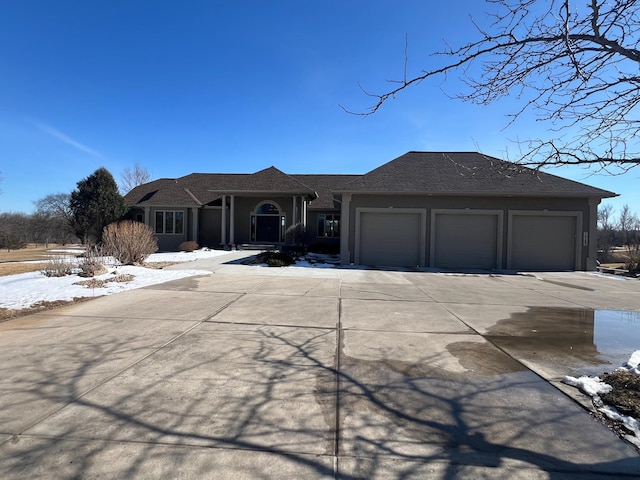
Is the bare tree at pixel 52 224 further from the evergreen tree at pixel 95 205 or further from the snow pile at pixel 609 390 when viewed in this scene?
the snow pile at pixel 609 390

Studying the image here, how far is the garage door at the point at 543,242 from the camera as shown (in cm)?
1647

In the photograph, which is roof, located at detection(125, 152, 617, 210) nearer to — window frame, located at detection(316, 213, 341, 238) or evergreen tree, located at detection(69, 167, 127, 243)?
window frame, located at detection(316, 213, 341, 238)

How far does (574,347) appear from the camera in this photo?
5.24 m

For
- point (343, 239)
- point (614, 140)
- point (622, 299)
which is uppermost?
point (614, 140)

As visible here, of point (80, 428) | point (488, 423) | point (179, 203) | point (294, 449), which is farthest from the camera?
point (179, 203)

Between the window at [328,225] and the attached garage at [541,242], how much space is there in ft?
36.8

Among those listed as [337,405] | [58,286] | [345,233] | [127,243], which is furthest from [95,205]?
[337,405]

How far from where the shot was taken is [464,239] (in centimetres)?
1677

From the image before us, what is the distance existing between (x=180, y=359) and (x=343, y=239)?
1298cm

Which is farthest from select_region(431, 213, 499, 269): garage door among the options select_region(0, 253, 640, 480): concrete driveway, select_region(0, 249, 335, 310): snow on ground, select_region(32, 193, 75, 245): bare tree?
select_region(32, 193, 75, 245): bare tree

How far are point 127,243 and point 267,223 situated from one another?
10.9 m

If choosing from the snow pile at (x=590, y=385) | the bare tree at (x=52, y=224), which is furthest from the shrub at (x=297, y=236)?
the bare tree at (x=52, y=224)

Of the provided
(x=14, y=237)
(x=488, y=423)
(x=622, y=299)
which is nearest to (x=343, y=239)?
(x=622, y=299)

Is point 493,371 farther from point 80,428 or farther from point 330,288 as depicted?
point 330,288
